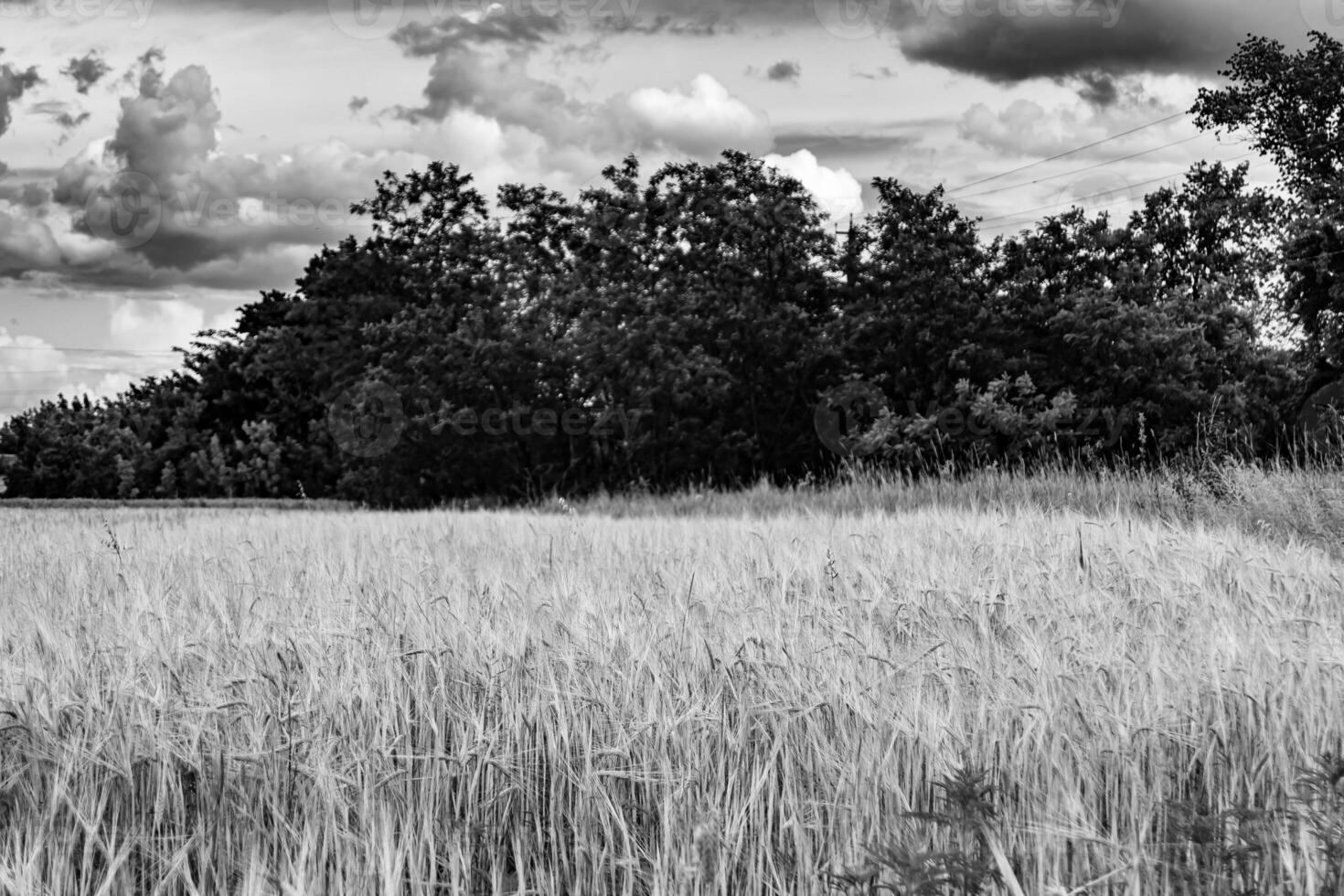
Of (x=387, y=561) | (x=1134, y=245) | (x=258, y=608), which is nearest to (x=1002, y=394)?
(x=1134, y=245)

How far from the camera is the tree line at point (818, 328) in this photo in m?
23.1

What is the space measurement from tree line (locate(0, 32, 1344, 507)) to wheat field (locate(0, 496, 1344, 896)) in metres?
18.7

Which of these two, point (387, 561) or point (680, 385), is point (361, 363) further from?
point (387, 561)

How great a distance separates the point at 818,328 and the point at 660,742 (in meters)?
23.2

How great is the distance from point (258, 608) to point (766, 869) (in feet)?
9.24

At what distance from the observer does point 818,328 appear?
2547cm

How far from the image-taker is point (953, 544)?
682 cm

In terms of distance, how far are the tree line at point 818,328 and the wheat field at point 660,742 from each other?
738 inches

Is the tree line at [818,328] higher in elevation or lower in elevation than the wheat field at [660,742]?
higher

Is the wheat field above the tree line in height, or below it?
below

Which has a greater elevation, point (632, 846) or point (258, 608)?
point (258, 608)

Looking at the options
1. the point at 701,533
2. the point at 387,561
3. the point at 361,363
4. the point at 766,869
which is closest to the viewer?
the point at 766,869

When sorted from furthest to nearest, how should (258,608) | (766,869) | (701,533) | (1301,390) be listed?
(1301,390), (701,533), (258,608), (766,869)

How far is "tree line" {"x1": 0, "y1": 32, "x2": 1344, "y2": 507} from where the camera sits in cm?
2312
